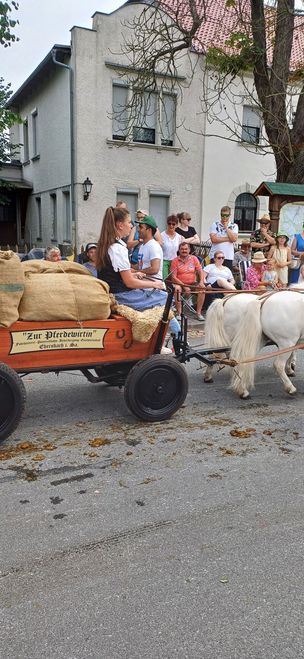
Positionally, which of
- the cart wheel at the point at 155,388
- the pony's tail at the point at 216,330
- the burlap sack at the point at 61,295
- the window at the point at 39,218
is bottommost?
the cart wheel at the point at 155,388

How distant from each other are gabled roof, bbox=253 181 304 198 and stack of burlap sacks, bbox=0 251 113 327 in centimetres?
735

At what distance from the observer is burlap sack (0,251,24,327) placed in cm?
371

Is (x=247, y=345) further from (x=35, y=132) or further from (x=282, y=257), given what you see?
(x=35, y=132)

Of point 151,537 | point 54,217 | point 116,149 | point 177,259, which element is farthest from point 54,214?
point 151,537

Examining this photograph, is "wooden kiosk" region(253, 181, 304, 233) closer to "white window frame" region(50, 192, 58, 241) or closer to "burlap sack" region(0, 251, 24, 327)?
"burlap sack" region(0, 251, 24, 327)

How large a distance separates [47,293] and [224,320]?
236cm

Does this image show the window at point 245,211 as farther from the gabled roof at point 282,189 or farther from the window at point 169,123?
the gabled roof at point 282,189

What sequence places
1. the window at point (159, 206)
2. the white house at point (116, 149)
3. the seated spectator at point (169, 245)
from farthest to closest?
the window at point (159, 206), the white house at point (116, 149), the seated spectator at point (169, 245)

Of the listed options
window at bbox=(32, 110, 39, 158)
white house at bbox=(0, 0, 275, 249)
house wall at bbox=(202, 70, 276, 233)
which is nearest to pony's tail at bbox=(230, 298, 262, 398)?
white house at bbox=(0, 0, 275, 249)

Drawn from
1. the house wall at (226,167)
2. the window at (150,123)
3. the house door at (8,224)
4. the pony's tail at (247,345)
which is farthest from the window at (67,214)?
the pony's tail at (247,345)

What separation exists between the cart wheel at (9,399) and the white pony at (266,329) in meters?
2.40

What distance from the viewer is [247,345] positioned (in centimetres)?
527

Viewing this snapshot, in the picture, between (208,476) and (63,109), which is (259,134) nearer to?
(63,109)

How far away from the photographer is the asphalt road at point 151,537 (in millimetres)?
2148
